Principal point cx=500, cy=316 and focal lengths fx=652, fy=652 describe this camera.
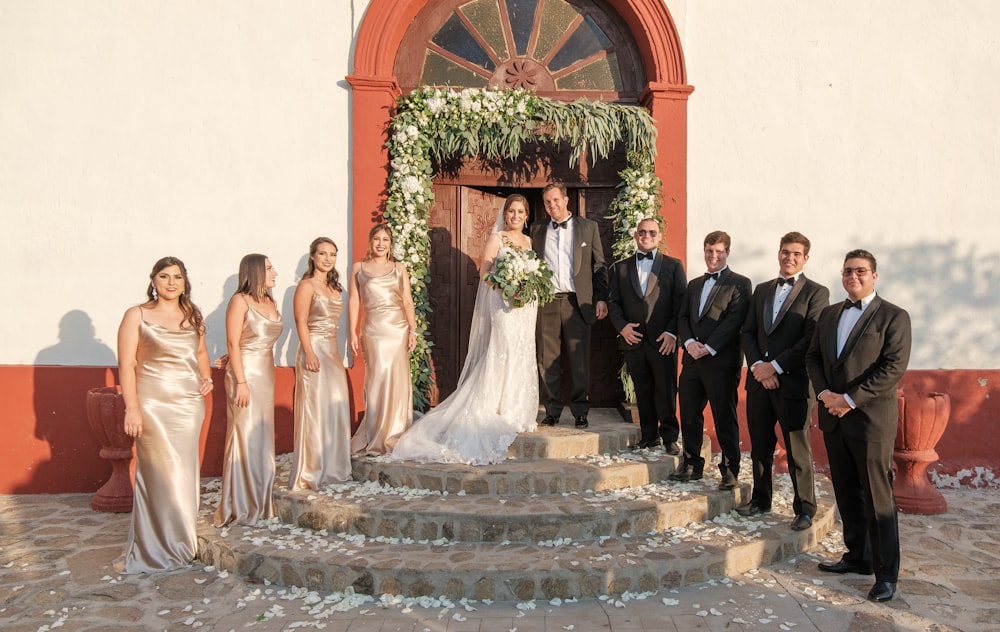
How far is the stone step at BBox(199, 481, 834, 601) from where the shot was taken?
400cm

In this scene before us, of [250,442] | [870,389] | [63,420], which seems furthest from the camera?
[63,420]

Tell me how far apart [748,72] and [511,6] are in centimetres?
258

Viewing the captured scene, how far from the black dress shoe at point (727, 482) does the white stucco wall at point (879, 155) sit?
2256 mm

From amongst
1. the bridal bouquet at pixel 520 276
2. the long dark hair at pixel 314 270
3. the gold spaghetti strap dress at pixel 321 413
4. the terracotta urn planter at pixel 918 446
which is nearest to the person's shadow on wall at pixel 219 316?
the long dark hair at pixel 314 270

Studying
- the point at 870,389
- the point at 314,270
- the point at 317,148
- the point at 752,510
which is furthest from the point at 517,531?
the point at 317,148

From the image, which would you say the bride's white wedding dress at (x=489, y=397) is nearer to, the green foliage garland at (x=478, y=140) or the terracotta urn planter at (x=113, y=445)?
the green foliage garland at (x=478, y=140)

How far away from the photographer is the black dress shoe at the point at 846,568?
433 cm

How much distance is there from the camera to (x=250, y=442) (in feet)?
16.2

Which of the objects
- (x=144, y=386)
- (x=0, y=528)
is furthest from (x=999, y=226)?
(x=0, y=528)

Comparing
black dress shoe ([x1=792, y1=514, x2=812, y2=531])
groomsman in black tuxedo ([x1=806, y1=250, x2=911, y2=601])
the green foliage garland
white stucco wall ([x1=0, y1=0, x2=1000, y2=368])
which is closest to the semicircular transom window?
the green foliage garland

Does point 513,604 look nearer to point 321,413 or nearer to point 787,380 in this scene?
point 321,413

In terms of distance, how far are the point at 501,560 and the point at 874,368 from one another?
257 cm

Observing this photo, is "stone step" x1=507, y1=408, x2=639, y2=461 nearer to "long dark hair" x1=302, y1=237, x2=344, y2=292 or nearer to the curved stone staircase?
the curved stone staircase

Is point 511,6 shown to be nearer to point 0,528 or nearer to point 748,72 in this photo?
point 748,72
